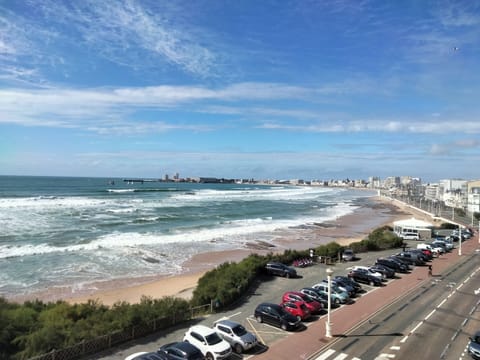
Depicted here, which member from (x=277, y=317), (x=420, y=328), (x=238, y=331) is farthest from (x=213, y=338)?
(x=420, y=328)

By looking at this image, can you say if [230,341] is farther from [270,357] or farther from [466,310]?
[466,310]

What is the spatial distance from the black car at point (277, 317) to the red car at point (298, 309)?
0.46 m

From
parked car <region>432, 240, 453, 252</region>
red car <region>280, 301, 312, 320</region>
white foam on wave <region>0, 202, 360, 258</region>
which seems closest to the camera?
red car <region>280, 301, 312, 320</region>

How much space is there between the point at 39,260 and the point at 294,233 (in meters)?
36.0

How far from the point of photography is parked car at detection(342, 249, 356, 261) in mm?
35938

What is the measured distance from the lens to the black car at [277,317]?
17.9 metres

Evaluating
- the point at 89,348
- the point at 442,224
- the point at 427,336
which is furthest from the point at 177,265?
the point at 442,224

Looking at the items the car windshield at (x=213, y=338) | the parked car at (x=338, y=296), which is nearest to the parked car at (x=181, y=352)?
the car windshield at (x=213, y=338)

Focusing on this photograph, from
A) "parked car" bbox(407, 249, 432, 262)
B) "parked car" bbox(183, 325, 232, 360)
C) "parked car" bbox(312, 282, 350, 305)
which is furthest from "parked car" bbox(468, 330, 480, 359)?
"parked car" bbox(407, 249, 432, 262)

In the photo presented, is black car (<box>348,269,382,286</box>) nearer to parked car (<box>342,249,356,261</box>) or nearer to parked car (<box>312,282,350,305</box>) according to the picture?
parked car (<box>312,282,350,305</box>)

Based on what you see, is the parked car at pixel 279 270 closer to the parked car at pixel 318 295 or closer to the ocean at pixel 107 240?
the parked car at pixel 318 295

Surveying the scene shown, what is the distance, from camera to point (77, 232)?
5147 centimetres

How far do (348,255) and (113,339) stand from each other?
26110 mm

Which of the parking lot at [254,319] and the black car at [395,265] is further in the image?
the black car at [395,265]
